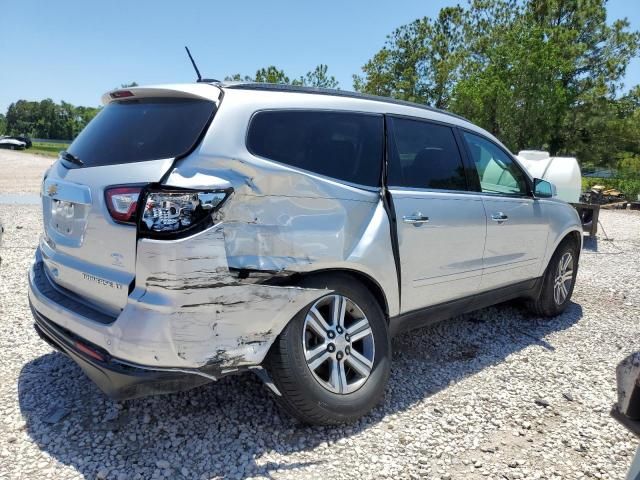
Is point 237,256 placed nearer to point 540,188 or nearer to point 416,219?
point 416,219

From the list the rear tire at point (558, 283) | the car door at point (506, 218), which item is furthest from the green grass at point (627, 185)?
the car door at point (506, 218)

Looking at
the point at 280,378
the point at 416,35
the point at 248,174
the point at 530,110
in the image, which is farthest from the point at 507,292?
the point at 416,35

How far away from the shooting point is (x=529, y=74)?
72.0 ft

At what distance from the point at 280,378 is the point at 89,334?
984mm

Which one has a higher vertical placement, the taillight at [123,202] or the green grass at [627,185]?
the green grass at [627,185]

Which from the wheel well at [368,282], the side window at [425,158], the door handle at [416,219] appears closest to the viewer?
the wheel well at [368,282]

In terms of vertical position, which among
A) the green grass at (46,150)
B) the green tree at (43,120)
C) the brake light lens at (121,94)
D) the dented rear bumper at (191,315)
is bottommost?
the green grass at (46,150)

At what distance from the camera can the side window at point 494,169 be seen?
3.99 metres

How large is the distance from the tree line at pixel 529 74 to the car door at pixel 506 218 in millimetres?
19988

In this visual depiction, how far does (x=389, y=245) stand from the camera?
3.00 meters

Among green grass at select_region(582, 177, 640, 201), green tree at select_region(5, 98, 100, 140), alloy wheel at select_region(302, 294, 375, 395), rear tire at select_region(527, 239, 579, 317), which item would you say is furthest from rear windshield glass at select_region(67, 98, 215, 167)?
green tree at select_region(5, 98, 100, 140)

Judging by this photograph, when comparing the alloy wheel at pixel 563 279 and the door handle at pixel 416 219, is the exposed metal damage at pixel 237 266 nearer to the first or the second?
the door handle at pixel 416 219

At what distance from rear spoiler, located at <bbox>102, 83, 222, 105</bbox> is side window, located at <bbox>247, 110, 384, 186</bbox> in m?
0.26

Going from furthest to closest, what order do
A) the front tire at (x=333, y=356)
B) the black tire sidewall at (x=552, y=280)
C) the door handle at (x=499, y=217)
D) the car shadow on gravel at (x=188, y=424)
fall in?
the black tire sidewall at (x=552, y=280), the door handle at (x=499, y=217), the front tire at (x=333, y=356), the car shadow on gravel at (x=188, y=424)
